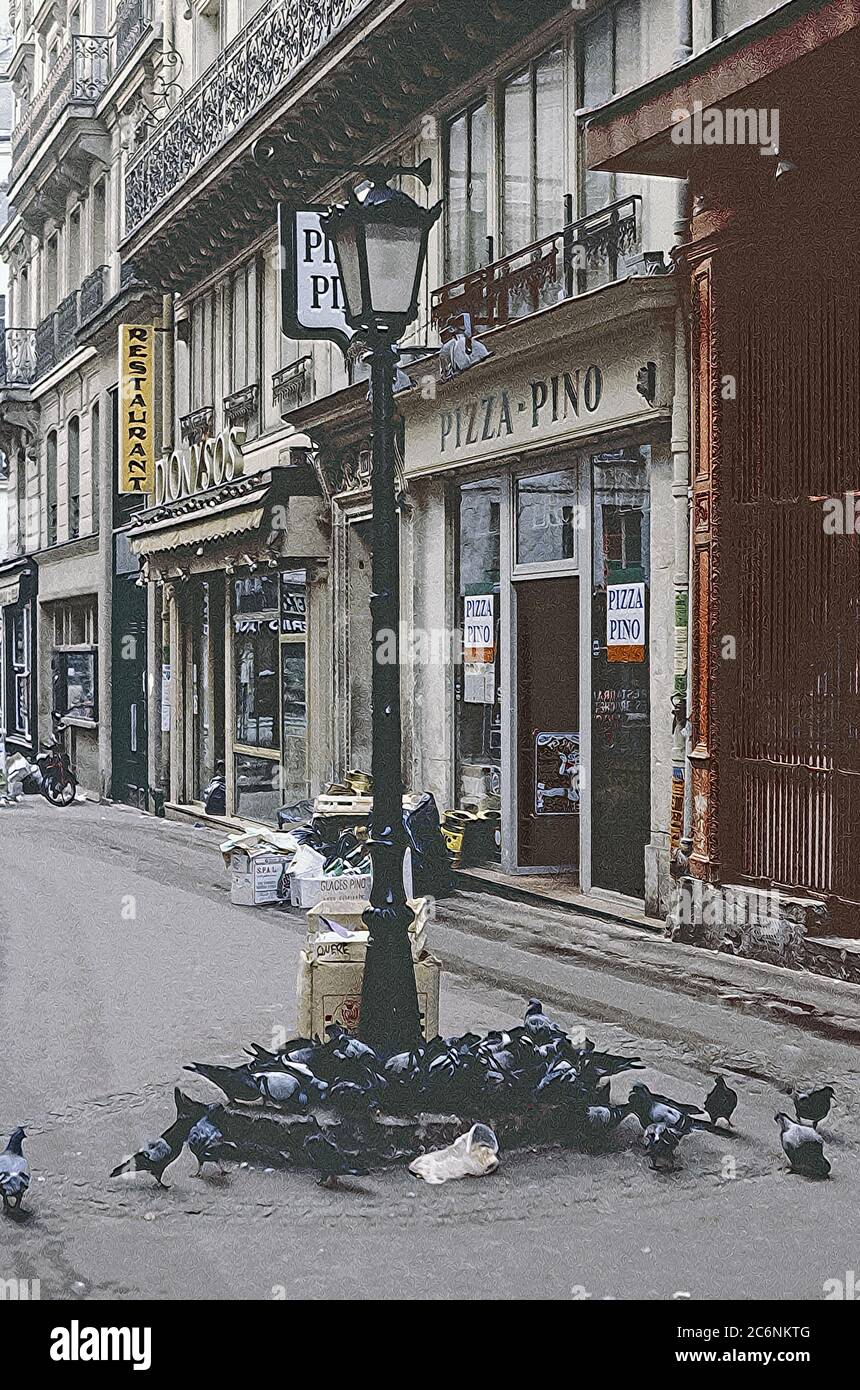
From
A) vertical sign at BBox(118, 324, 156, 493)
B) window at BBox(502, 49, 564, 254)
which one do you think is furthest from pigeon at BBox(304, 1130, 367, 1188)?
vertical sign at BBox(118, 324, 156, 493)

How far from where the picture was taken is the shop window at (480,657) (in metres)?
14.7

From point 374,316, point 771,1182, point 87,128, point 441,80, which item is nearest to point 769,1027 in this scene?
point 771,1182

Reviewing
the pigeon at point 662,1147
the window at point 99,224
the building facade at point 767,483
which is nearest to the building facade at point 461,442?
the building facade at point 767,483

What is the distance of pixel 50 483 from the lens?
33000 millimetres

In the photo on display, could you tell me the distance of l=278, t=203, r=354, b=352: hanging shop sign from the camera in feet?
56.7

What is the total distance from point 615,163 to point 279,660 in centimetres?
969

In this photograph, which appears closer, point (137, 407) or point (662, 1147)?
point (662, 1147)

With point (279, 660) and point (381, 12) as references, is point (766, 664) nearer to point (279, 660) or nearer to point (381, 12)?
point (381, 12)

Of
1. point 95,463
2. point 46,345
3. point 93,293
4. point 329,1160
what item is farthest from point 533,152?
point 46,345

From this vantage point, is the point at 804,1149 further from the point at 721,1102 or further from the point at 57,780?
the point at 57,780

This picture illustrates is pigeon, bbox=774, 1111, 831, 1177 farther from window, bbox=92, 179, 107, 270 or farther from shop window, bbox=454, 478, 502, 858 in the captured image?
window, bbox=92, 179, 107, 270

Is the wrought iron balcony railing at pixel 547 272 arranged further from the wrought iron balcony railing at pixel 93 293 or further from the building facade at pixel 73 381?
the wrought iron balcony railing at pixel 93 293

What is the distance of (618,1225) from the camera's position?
5426 millimetres

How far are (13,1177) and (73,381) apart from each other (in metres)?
25.8
